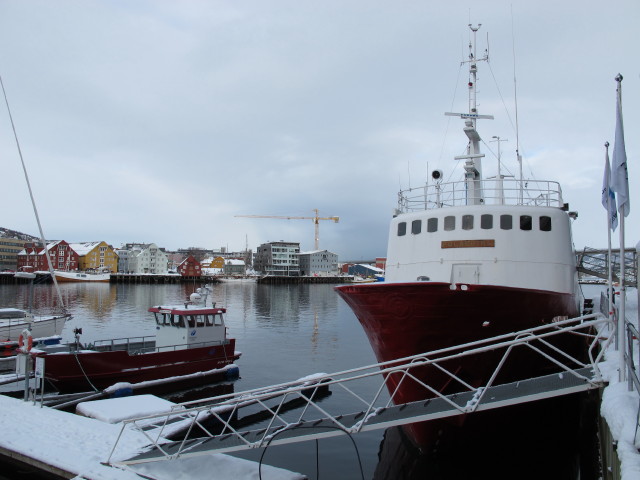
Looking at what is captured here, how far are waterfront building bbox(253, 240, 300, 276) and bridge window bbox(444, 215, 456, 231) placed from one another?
493ft

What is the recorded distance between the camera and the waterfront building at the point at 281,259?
537ft

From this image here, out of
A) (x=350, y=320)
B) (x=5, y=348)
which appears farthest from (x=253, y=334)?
(x=5, y=348)

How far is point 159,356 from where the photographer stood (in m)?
20.7

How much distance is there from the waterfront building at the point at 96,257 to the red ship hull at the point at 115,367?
137783 millimetres

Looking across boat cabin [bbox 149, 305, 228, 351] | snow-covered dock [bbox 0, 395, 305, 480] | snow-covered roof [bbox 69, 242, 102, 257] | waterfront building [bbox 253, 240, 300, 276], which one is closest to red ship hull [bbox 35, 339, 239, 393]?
boat cabin [bbox 149, 305, 228, 351]

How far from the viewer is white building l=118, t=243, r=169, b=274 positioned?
156 metres

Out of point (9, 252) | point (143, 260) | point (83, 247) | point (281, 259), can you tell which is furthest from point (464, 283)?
point (9, 252)

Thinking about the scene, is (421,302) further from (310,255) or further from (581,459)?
(310,255)

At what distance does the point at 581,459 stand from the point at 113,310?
52.3m

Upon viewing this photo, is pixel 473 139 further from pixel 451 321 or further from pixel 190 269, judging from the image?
pixel 190 269

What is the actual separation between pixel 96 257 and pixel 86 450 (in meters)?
151

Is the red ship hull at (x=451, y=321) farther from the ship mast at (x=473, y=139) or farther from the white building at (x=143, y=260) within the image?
the white building at (x=143, y=260)

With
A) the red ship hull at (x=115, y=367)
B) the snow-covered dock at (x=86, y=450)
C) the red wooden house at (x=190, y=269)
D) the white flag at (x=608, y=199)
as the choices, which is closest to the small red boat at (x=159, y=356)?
the red ship hull at (x=115, y=367)

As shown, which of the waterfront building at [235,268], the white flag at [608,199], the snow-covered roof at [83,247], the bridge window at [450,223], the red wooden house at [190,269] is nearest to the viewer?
the white flag at [608,199]
